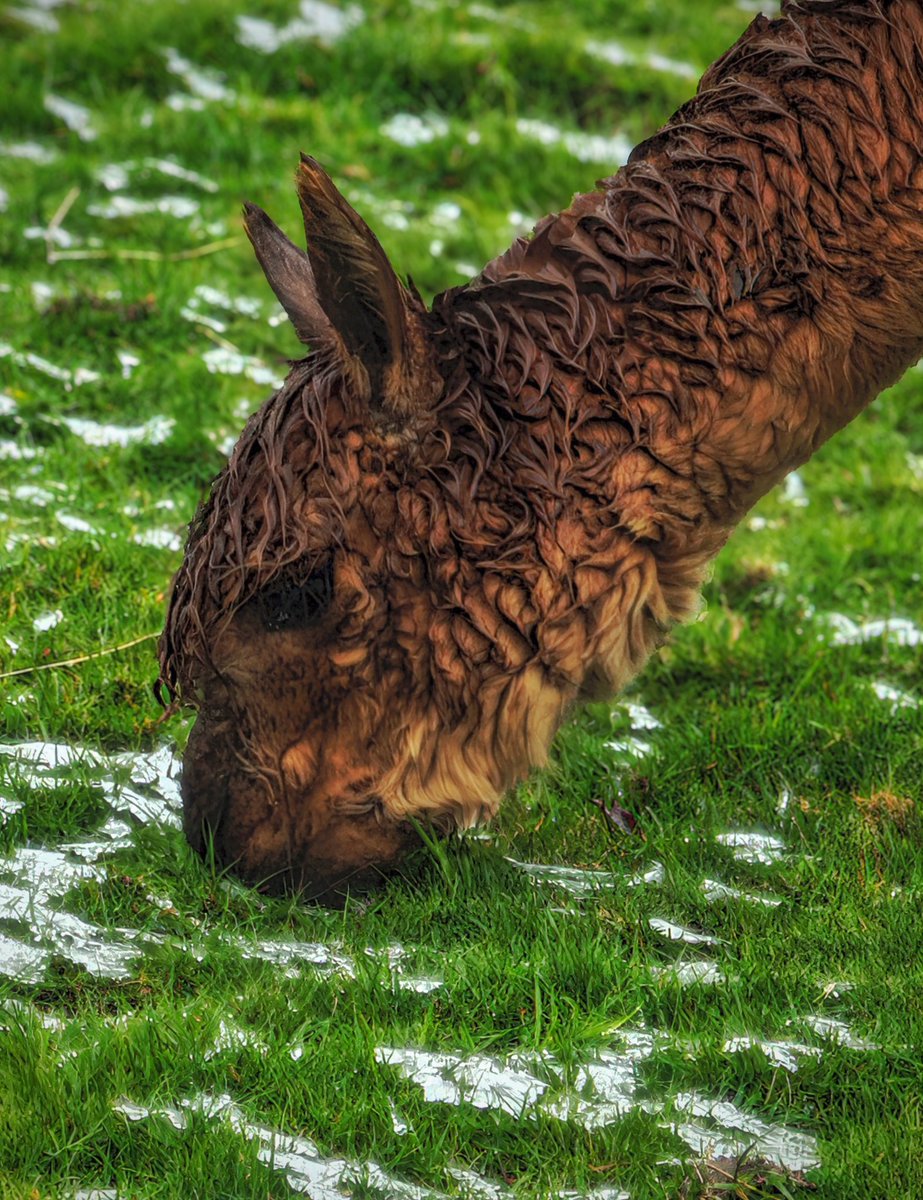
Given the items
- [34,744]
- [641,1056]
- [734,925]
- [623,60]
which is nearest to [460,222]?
A: [623,60]

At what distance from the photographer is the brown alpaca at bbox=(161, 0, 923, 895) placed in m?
3.18

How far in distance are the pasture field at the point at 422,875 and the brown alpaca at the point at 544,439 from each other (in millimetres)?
453

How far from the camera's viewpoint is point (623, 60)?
8992 millimetres

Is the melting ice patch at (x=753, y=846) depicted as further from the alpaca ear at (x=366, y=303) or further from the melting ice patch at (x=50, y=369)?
the melting ice patch at (x=50, y=369)

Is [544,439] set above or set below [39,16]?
below

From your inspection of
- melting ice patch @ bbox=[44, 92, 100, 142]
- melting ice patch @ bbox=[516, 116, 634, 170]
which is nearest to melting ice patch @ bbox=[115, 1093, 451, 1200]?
melting ice patch @ bbox=[44, 92, 100, 142]

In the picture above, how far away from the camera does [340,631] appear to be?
10.7ft

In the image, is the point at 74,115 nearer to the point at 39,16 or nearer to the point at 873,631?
the point at 39,16

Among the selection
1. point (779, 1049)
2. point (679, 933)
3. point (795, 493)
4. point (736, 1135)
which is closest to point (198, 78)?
point (795, 493)

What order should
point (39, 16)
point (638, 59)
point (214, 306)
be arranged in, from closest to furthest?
point (214, 306) → point (39, 16) → point (638, 59)

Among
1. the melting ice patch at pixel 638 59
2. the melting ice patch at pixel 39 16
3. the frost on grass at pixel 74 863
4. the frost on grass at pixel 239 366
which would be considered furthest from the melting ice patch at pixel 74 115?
the frost on grass at pixel 74 863

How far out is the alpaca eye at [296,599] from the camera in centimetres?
323

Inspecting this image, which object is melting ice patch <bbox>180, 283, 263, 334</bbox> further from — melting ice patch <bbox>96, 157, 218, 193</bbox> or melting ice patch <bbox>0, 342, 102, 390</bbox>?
melting ice patch <bbox>96, 157, 218, 193</bbox>

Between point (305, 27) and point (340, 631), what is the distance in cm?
661
